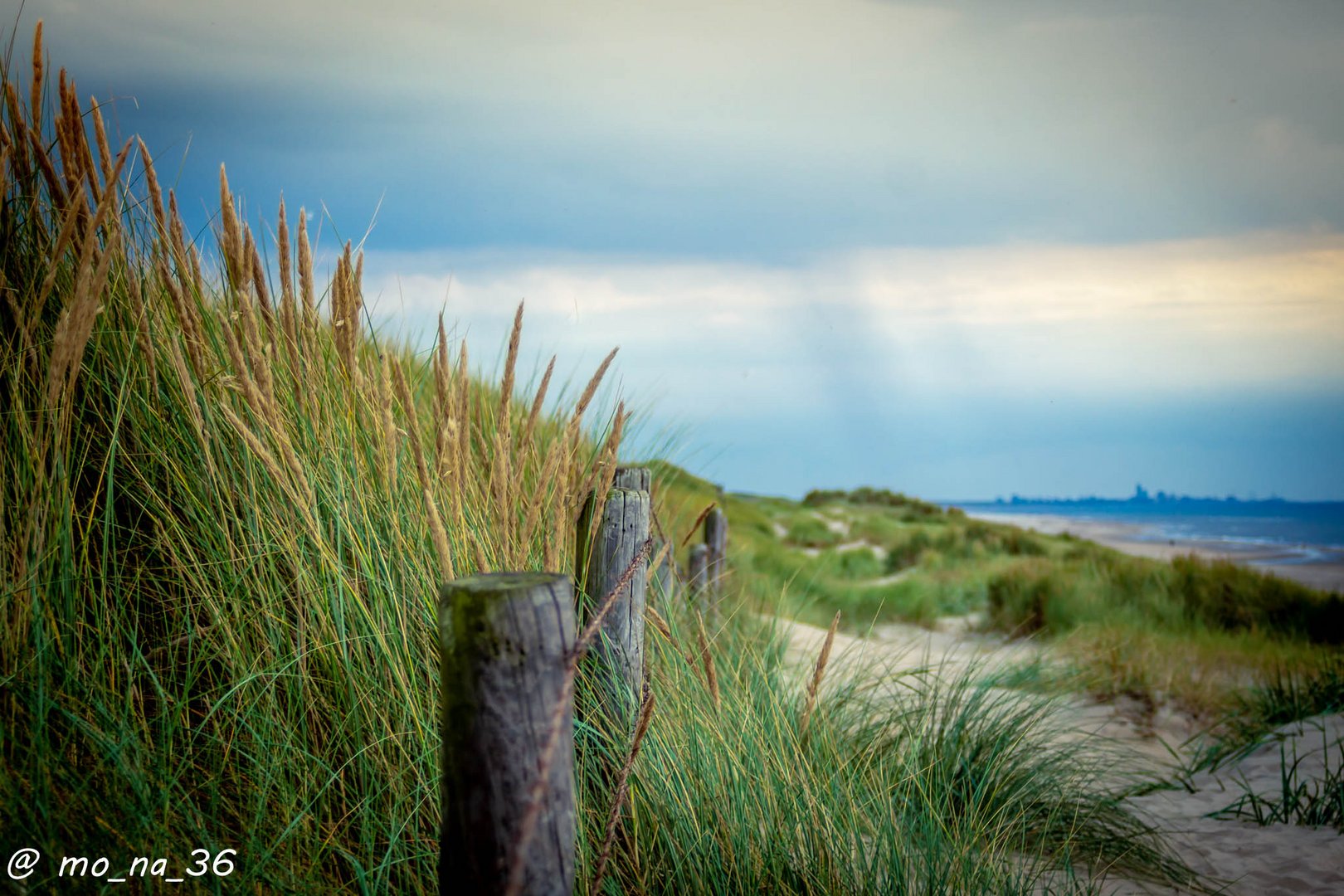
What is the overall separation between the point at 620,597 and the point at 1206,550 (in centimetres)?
2223

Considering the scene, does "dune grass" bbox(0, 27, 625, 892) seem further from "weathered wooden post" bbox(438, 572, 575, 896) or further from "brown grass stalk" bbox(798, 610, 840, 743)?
"brown grass stalk" bbox(798, 610, 840, 743)

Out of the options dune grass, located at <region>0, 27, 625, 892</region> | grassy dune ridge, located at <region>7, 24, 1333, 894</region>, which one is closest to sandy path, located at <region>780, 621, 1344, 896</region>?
grassy dune ridge, located at <region>7, 24, 1333, 894</region>

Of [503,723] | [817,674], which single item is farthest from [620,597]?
[503,723]

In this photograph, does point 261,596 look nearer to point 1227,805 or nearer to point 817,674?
point 817,674

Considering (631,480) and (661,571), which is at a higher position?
(631,480)

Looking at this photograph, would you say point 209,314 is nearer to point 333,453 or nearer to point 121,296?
point 121,296

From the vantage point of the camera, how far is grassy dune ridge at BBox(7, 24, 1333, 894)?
1512 millimetres

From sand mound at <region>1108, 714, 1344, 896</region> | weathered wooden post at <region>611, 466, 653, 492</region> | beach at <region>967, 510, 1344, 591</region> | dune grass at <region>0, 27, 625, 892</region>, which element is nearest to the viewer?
dune grass at <region>0, 27, 625, 892</region>

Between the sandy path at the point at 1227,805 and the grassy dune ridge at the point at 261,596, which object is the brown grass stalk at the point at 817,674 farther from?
the sandy path at the point at 1227,805

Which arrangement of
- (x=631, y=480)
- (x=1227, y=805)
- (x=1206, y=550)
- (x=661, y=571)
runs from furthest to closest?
(x=1206, y=550)
(x=1227, y=805)
(x=661, y=571)
(x=631, y=480)

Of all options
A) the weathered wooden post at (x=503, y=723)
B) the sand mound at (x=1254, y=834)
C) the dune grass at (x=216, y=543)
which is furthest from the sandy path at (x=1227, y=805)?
the weathered wooden post at (x=503, y=723)

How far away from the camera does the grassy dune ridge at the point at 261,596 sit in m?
1.51

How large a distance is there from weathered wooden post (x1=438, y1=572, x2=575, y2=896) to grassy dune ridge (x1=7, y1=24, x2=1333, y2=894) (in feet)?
1.51

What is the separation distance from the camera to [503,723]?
3.38 ft
